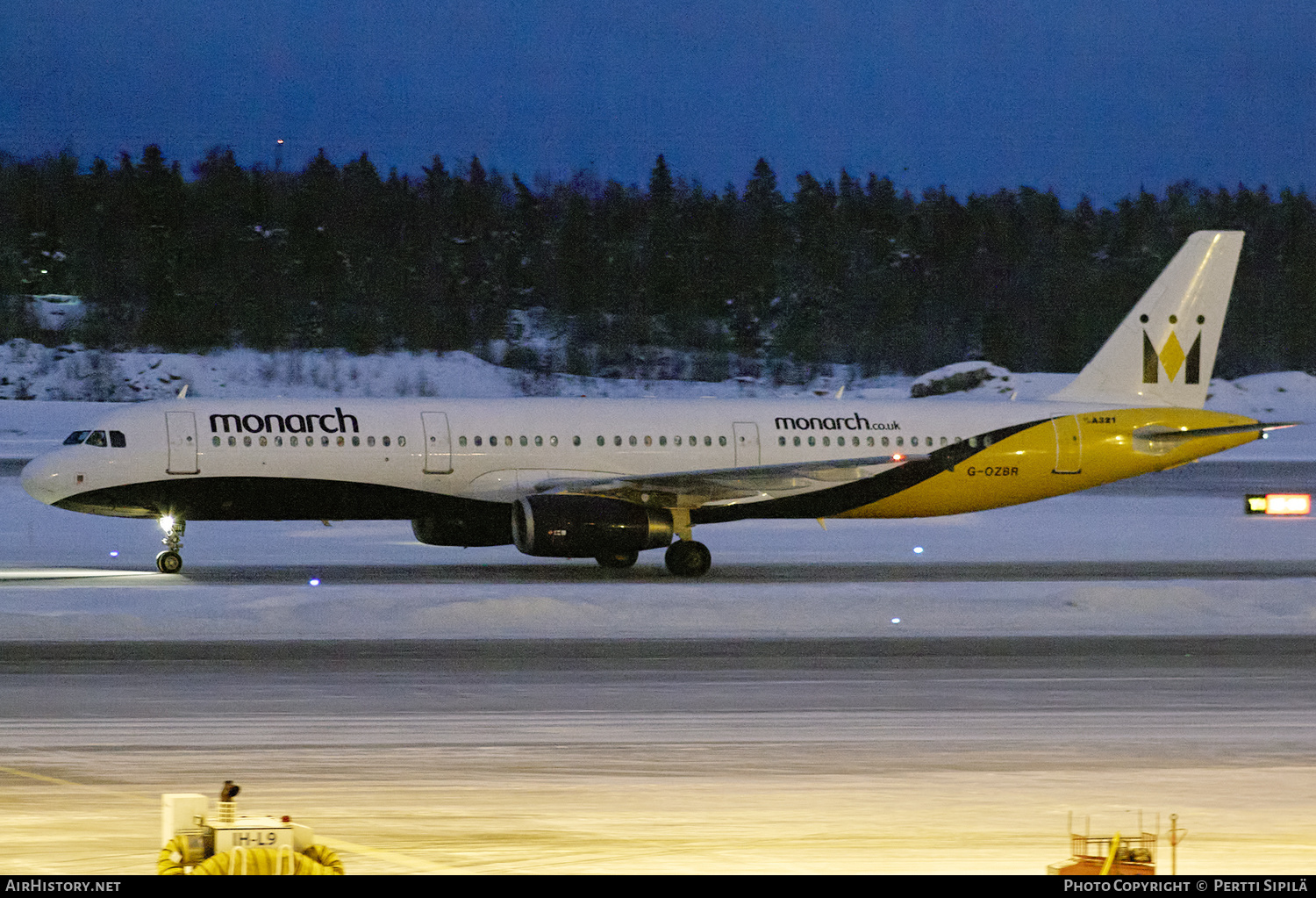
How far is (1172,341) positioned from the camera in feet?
116

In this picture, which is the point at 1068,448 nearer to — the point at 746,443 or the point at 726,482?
the point at 746,443

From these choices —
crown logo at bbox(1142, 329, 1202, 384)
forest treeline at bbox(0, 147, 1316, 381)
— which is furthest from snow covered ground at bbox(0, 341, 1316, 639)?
forest treeline at bbox(0, 147, 1316, 381)

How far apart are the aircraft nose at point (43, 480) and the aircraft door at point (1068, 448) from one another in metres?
17.9

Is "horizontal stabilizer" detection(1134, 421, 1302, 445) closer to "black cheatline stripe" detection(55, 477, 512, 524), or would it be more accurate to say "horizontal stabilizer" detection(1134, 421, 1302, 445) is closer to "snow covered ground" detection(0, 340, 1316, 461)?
"black cheatline stripe" detection(55, 477, 512, 524)

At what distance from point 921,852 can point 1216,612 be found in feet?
50.6

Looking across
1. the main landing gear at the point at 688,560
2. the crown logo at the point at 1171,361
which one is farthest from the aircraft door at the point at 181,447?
the crown logo at the point at 1171,361

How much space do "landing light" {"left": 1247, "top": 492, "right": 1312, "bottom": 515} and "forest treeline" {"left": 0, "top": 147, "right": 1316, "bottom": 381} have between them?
242 feet

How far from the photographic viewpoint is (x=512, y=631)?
893 inches

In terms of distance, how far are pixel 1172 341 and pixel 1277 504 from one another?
6435mm

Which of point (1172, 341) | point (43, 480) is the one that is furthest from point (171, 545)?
point (1172, 341)

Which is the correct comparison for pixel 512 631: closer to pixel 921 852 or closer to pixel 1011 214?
pixel 921 852

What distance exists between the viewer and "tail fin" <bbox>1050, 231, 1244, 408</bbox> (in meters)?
35.3

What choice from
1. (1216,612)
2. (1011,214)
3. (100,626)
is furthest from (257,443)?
(1011,214)

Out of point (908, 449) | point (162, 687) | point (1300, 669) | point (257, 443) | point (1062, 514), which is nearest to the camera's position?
point (162, 687)
